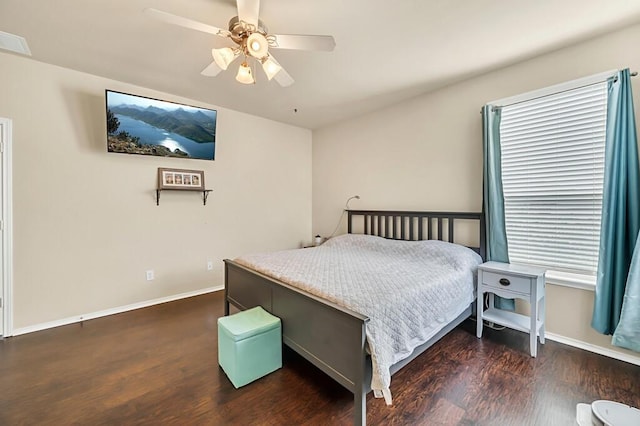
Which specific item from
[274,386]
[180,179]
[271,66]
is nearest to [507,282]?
[274,386]

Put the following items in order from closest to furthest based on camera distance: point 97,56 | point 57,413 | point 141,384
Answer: point 57,413, point 141,384, point 97,56

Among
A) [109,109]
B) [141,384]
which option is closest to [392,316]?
[141,384]

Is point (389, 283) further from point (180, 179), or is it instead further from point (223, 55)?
point (180, 179)

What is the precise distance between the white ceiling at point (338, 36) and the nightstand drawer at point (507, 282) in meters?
1.99

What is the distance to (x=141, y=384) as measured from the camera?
6.13 feet

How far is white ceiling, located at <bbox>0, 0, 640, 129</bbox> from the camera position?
1850mm

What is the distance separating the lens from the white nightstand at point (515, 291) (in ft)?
7.18

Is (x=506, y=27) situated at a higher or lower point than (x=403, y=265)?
higher

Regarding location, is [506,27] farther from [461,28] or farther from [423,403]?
[423,403]

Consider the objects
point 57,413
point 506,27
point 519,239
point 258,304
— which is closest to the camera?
point 57,413

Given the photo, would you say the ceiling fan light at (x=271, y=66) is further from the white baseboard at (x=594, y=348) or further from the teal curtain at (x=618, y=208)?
the white baseboard at (x=594, y=348)

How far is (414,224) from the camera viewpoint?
340cm

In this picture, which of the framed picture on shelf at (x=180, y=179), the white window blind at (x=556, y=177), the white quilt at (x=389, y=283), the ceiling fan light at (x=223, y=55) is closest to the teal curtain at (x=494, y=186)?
the white window blind at (x=556, y=177)

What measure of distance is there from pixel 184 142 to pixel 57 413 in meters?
2.71
